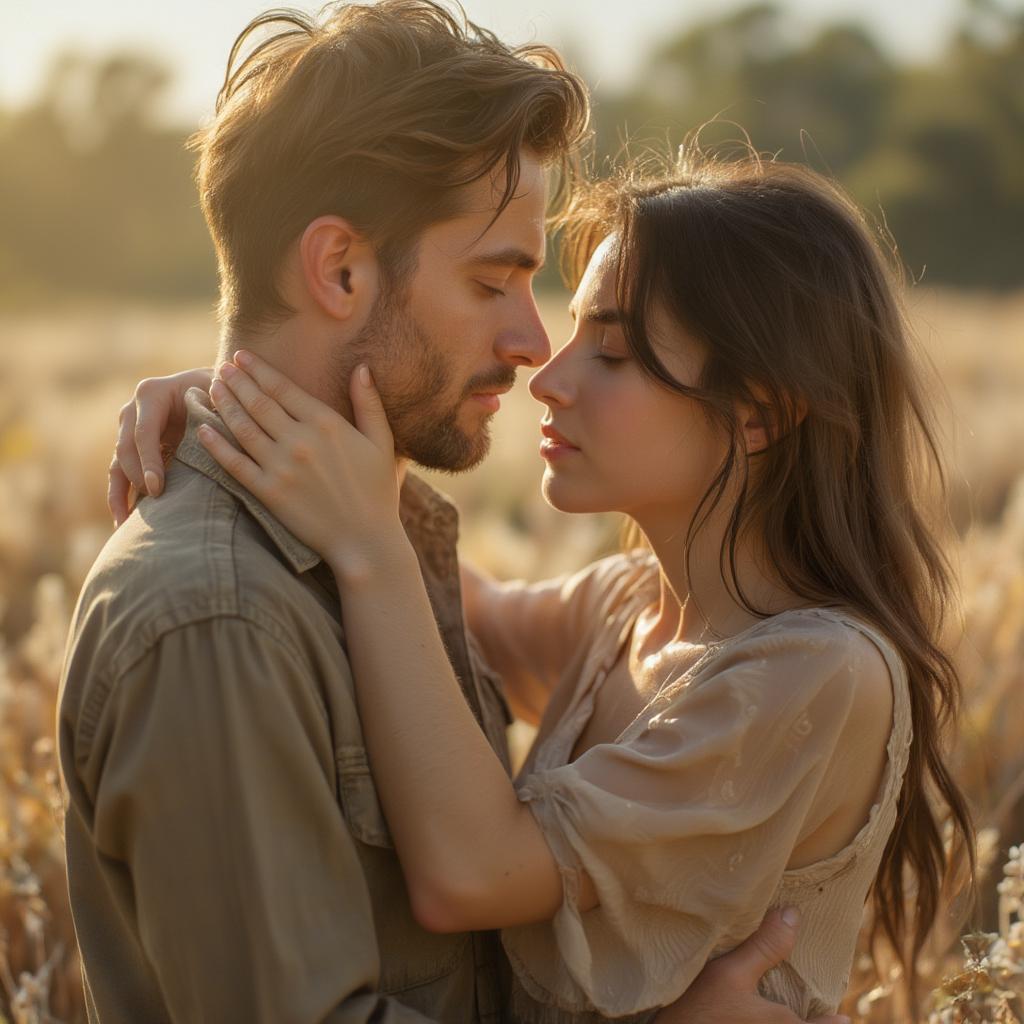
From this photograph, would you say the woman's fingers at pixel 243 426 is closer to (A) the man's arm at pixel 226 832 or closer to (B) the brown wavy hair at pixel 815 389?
A: (A) the man's arm at pixel 226 832

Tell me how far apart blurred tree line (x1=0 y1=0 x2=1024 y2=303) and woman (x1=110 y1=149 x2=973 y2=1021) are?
38267 millimetres

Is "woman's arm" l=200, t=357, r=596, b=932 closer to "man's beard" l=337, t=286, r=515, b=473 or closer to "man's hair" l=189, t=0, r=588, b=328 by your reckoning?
"man's beard" l=337, t=286, r=515, b=473

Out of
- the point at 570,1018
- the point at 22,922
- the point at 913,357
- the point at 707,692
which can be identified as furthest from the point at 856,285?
the point at 22,922

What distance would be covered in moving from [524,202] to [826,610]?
3.86ft

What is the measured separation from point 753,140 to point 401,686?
4858 centimetres

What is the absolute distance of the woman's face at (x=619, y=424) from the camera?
2.99 metres

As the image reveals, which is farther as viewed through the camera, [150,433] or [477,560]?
[477,560]

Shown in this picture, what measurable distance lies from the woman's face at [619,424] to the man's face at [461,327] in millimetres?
122

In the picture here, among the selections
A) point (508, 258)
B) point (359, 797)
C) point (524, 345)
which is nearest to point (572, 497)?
point (524, 345)

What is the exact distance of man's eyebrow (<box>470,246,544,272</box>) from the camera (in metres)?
2.98

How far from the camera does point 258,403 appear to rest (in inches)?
105

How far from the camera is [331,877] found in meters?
2.25

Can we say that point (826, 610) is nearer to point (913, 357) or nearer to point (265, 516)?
point (913, 357)

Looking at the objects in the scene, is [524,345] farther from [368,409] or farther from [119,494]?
[119,494]
